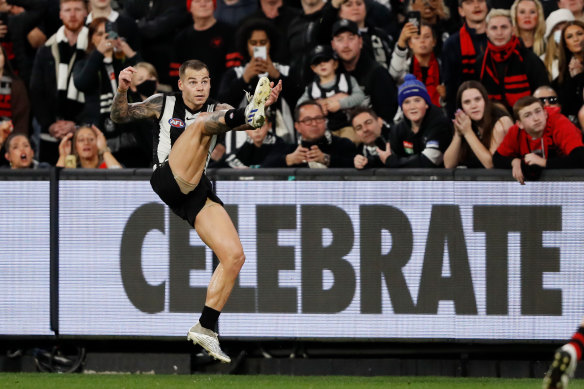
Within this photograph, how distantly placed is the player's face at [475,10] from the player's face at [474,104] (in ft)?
5.71

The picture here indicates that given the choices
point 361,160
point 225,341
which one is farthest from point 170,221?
point 361,160

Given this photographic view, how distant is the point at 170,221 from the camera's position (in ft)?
33.4

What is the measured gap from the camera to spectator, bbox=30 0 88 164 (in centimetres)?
1259

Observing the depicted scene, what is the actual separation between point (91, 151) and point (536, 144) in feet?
14.6

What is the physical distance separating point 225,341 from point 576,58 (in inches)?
181

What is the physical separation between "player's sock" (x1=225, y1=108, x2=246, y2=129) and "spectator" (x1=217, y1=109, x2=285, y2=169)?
3260 millimetres

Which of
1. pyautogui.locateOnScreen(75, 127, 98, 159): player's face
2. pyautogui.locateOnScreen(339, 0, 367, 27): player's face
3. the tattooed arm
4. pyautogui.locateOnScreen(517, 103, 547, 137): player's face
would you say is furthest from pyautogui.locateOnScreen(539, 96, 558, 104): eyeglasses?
pyautogui.locateOnScreen(75, 127, 98, 159): player's face

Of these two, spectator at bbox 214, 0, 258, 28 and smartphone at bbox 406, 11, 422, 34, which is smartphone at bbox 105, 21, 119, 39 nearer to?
spectator at bbox 214, 0, 258, 28

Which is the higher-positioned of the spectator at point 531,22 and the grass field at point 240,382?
the spectator at point 531,22

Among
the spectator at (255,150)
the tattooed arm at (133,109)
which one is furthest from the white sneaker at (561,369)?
the spectator at (255,150)

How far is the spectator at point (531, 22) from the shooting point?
11.7 m

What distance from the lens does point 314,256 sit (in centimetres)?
1000

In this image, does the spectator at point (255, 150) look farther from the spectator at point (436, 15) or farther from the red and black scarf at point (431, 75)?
the spectator at point (436, 15)

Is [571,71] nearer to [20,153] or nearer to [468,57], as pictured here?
[468,57]
